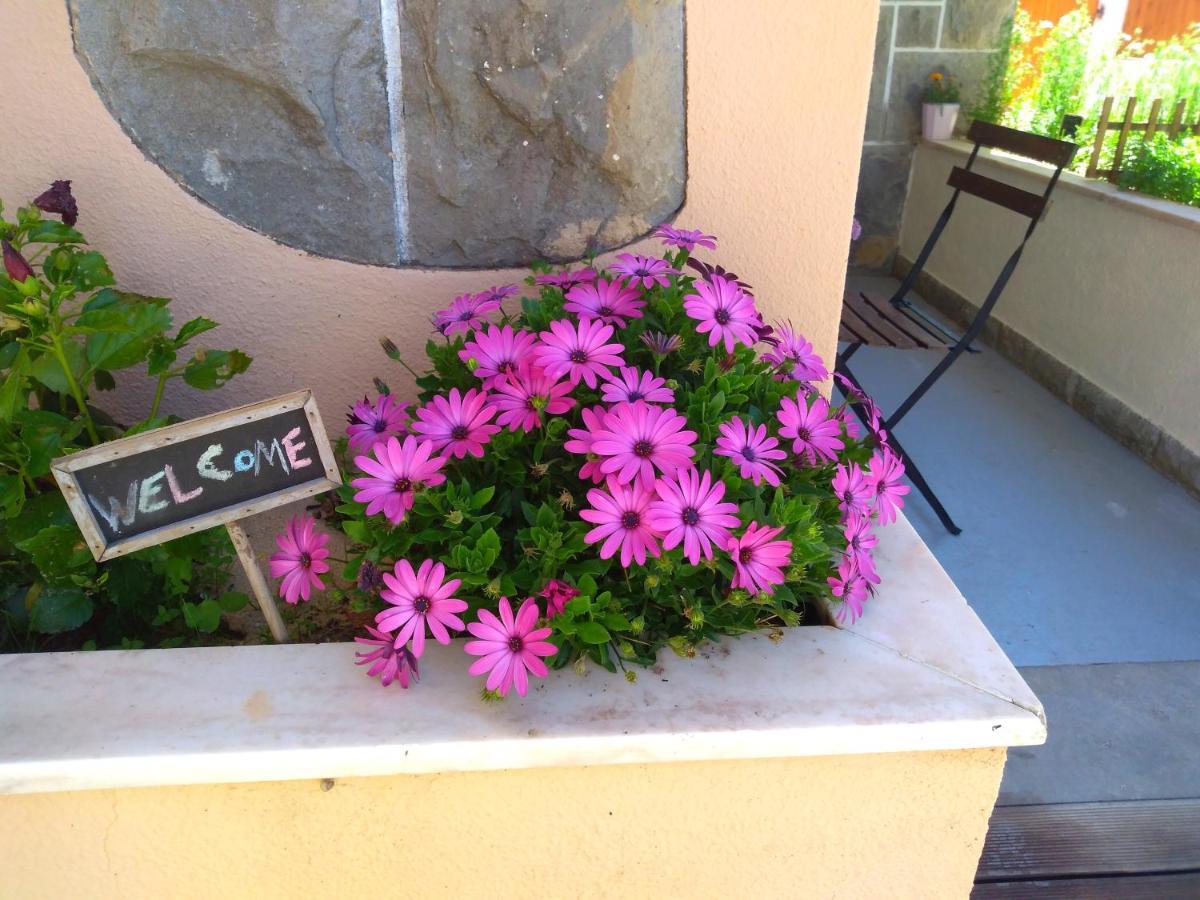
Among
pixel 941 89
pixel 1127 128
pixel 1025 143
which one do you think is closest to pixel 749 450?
pixel 1025 143

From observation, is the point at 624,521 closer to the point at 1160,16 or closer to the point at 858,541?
the point at 858,541

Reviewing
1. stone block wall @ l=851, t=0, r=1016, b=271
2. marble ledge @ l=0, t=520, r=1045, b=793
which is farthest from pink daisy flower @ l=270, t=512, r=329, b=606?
stone block wall @ l=851, t=0, r=1016, b=271

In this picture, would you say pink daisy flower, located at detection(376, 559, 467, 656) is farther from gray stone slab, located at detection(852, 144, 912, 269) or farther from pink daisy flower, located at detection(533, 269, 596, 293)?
gray stone slab, located at detection(852, 144, 912, 269)

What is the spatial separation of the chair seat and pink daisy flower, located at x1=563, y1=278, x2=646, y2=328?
171cm

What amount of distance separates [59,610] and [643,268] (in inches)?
37.1

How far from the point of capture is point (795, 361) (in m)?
1.25

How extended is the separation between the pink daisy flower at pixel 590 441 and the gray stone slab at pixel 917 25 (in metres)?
5.05

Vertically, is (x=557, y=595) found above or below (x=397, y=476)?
below

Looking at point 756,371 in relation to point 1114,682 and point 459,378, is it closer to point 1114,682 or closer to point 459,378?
point 459,378

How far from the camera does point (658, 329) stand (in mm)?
1254

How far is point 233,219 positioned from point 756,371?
0.83 meters

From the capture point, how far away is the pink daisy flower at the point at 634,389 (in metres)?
1.06

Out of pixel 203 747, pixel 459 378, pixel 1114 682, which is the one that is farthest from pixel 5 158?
pixel 1114 682

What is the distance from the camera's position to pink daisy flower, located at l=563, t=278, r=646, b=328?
1199 mm
